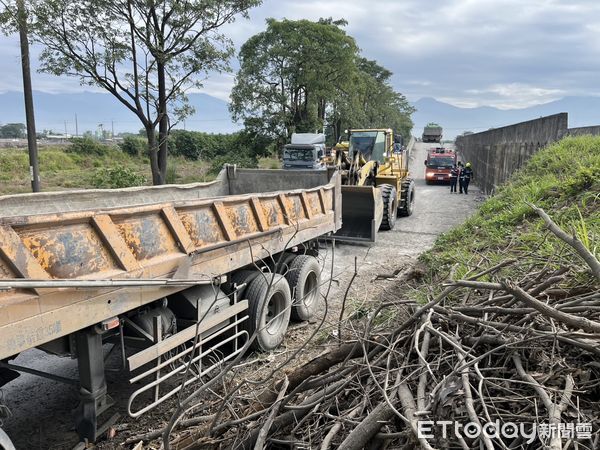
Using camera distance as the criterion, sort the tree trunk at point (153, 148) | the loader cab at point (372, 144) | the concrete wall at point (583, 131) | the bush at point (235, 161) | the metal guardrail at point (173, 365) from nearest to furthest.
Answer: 1. the metal guardrail at point (173, 365)
2. the concrete wall at point (583, 131)
3. the loader cab at point (372, 144)
4. the tree trunk at point (153, 148)
5. the bush at point (235, 161)

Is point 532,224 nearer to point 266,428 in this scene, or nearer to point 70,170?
point 266,428

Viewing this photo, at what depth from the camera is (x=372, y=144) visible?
14070 mm

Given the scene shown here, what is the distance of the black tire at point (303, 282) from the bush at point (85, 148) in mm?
34916

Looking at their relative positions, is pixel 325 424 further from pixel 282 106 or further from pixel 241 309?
pixel 282 106

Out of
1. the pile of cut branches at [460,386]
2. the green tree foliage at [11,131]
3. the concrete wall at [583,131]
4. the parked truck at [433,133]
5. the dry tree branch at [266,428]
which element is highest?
the green tree foliage at [11,131]

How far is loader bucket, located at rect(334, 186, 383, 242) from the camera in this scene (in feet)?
34.0

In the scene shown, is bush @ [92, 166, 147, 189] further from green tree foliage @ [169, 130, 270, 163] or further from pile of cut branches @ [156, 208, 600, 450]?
pile of cut branches @ [156, 208, 600, 450]

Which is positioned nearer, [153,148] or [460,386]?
[460,386]

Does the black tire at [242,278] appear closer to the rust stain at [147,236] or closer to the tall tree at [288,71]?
the rust stain at [147,236]

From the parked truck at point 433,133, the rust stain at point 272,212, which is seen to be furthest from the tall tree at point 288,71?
the parked truck at point 433,133

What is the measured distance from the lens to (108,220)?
3090mm

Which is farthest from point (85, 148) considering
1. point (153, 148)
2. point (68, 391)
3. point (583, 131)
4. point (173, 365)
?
point (173, 365)

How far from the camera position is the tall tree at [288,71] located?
28641 millimetres

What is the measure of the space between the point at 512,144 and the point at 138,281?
1818cm
